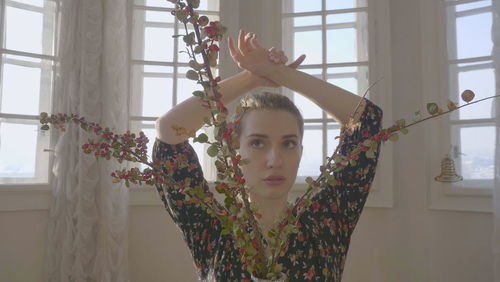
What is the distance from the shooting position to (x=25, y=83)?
2168mm

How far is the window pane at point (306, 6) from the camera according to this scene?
248 centimetres

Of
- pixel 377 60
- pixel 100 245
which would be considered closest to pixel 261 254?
pixel 100 245

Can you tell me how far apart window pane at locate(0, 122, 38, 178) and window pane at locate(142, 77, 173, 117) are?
2.06 feet

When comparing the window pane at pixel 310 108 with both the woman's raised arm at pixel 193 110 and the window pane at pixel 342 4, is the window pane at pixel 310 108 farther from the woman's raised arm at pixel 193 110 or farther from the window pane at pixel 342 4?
the woman's raised arm at pixel 193 110

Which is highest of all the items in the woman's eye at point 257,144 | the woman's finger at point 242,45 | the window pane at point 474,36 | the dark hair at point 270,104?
the window pane at point 474,36

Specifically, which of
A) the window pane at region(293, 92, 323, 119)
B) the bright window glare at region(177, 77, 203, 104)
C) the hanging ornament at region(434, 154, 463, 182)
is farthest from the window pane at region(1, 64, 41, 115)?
the hanging ornament at region(434, 154, 463, 182)

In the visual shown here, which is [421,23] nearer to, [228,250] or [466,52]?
[466,52]

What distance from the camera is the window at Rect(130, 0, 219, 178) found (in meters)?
2.42

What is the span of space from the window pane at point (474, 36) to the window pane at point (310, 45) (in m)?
0.77

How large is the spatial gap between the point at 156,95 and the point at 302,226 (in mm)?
1822

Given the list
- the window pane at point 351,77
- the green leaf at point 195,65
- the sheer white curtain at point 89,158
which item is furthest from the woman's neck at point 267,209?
the window pane at point 351,77

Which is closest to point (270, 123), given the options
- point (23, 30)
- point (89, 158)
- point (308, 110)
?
point (89, 158)

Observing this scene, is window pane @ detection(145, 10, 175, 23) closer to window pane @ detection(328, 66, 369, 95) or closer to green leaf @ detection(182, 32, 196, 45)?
window pane @ detection(328, 66, 369, 95)

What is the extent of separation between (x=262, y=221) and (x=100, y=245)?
1474 millimetres
